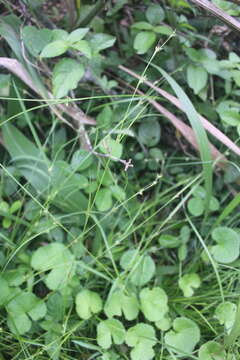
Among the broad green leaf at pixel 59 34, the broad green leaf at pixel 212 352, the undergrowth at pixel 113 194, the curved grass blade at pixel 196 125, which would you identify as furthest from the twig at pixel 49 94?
the broad green leaf at pixel 212 352

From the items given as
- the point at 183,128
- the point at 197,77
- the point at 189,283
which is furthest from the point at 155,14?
the point at 189,283

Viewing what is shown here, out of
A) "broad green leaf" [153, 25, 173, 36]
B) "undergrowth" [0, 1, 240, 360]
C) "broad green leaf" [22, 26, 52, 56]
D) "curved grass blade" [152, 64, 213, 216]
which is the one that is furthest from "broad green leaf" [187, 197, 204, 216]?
"broad green leaf" [22, 26, 52, 56]

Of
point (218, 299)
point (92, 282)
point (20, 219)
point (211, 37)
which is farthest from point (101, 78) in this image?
point (218, 299)

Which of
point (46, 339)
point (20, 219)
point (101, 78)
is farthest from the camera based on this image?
point (101, 78)

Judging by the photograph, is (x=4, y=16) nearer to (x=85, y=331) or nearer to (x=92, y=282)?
(x=92, y=282)

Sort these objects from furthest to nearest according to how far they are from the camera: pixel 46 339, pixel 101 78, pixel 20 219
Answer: pixel 101 78, pixel 20 219, pixel 46 339

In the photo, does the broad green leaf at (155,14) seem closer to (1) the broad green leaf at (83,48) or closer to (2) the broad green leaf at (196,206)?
(1) the broad green leaf at (83,48)

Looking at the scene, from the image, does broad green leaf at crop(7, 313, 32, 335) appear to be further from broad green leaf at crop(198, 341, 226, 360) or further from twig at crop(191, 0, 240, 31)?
twig at crop(191, 0, 240, 31)
